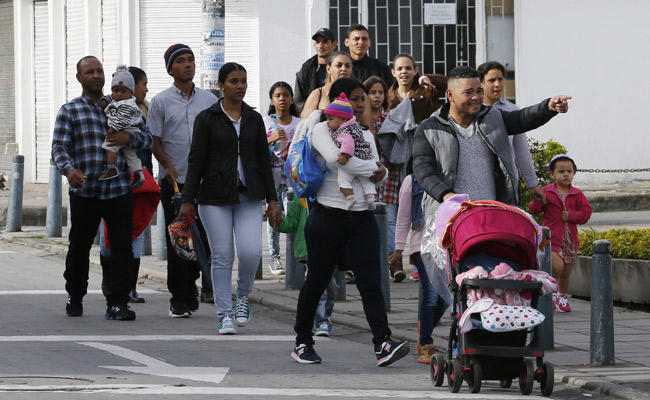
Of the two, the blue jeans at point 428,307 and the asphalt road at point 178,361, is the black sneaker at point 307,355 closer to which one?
the asphalt road at point 178,361

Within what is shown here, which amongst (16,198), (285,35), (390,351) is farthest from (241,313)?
(285,35)

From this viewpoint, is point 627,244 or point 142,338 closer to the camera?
point 142,338

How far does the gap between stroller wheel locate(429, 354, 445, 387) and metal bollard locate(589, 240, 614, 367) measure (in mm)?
1167

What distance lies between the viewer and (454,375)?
24.7 ft

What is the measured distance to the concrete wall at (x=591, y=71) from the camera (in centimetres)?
2166

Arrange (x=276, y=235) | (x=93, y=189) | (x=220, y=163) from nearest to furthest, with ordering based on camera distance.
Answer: (x=220, y=163)
(x=93, y=189)
(x=276, y=235)

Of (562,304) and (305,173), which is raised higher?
(305,173)

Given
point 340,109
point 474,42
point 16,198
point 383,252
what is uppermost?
point 474,42

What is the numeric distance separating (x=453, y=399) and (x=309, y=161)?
81.1 inches

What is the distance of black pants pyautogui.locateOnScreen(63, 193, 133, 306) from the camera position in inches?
421

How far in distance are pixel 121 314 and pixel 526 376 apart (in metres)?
4.22

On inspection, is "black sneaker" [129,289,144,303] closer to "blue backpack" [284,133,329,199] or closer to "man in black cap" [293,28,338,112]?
"man in black cap" [293,28,338,112]

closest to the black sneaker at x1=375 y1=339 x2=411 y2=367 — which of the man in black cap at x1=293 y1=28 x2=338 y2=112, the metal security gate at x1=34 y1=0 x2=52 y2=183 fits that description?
the man in black cap at x1=293 y1=28 x2=338 y2=112

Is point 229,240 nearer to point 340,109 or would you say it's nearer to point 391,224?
point 340,109
